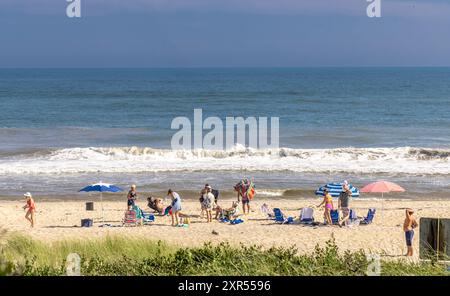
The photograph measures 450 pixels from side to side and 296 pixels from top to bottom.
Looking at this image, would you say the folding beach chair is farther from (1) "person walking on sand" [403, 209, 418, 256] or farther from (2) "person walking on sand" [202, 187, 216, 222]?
(1) "person walking on sand" [403, 209, 418, 256]

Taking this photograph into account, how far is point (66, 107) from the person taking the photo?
63.4m

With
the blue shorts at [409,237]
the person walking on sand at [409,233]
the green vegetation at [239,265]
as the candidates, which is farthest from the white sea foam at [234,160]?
the green vegetation at [239,265]

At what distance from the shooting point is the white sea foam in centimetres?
3003

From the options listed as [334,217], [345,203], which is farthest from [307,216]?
[345,203]

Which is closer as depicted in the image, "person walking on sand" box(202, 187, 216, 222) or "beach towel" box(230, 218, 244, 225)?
"beach towel" box(230, 218, 244, 225)

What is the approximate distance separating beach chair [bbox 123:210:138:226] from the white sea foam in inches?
440

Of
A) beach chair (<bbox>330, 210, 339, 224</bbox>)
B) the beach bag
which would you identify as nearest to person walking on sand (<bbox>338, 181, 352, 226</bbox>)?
beach chair (<bbox>330, 210, 339, 224</bbox>)

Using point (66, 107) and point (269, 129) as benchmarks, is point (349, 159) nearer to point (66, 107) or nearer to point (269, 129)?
point (269, 129)

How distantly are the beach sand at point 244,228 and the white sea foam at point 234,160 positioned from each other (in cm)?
726

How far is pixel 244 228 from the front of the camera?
59.1 feet

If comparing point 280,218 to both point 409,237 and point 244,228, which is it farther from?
point 409,237

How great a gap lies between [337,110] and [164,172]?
110 feet
